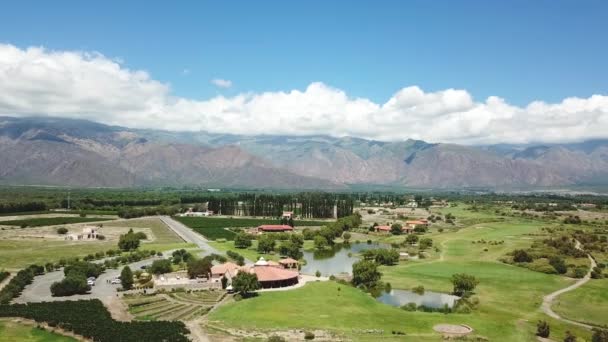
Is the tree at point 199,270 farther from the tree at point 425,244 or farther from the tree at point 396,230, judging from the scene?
the tree at point 396,230

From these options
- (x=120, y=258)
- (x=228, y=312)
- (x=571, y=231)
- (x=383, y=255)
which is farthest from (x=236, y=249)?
(x=571, y=231)

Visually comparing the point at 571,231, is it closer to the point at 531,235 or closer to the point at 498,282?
the point at 531,235

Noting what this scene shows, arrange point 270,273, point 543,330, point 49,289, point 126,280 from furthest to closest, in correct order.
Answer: point 270,273
point 49,289
point 126,280
point 543,330

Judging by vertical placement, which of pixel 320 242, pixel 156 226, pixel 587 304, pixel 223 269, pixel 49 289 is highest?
pixel 223 269

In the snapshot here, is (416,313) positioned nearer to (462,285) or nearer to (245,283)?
(462,285)

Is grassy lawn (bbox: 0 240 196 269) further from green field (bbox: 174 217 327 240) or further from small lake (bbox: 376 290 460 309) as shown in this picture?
small lake (bbox: 376 290 460 309)

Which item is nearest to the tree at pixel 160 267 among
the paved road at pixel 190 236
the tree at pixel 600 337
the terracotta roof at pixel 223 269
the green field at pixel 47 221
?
the terracotta roof at pixel 223 269

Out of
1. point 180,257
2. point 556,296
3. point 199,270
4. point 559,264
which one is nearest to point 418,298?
point 556,296
